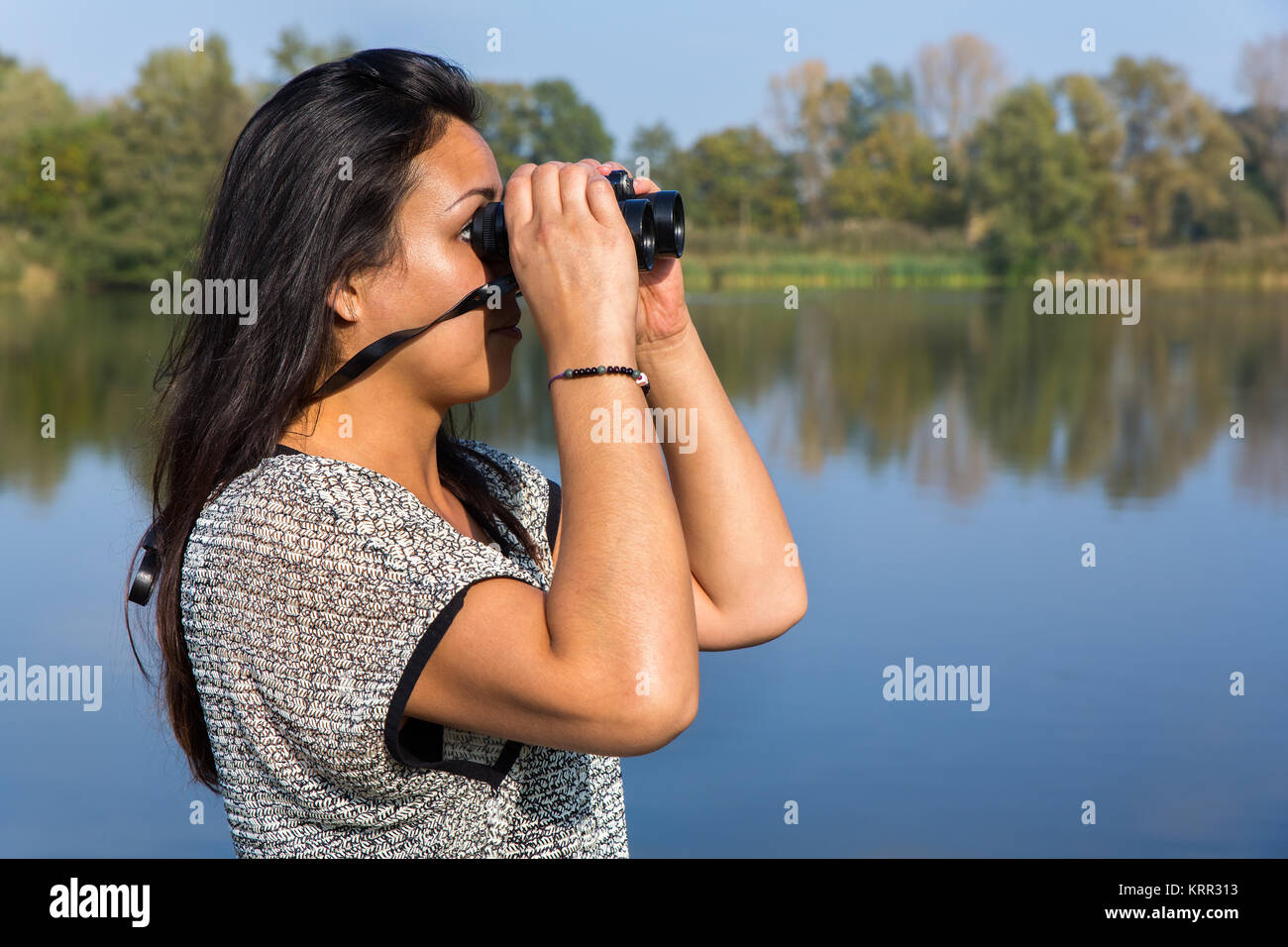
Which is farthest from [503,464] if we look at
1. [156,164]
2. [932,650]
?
[156,164]

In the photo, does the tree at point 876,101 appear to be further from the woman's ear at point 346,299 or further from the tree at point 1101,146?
the woman's ear at point 346,299

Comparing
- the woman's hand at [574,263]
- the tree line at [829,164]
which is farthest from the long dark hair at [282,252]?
the tree line at [829,164]

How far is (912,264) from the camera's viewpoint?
24266 millimetres

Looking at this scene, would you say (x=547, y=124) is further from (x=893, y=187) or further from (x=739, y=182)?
(x=893, y=187)

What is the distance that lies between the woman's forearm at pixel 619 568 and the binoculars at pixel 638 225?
182 mm

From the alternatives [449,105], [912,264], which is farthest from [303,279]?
[912,264]

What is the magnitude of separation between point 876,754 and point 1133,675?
110cm

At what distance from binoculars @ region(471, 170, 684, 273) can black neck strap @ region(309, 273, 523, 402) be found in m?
0.03

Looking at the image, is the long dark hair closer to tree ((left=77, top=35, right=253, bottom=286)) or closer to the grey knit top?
the grey knit top

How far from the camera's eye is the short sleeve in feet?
3.03

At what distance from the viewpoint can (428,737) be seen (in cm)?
99

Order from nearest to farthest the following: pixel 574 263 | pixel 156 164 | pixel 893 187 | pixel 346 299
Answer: pixel 574 263, pixel 346 299, pixel 156 164, pixel 893 187

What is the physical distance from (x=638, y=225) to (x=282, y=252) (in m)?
0.32

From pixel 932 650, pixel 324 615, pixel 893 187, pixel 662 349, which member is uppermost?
pixel 893 187
